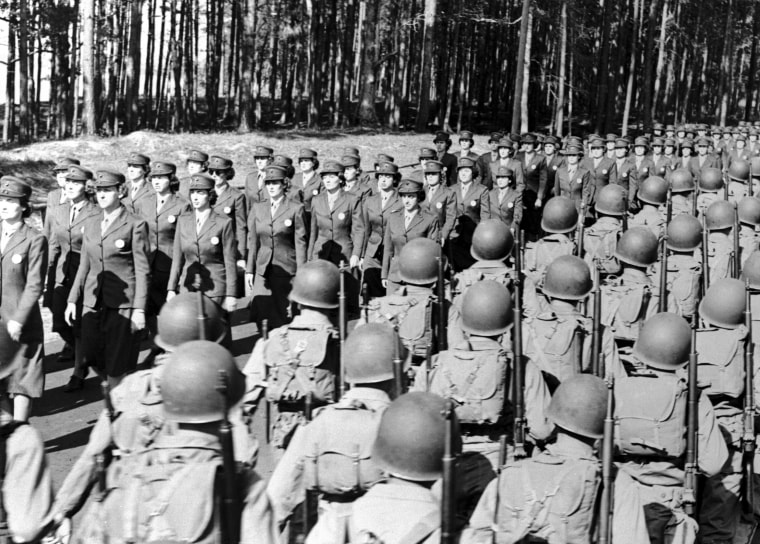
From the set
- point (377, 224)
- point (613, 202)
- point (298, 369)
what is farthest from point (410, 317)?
point (613, 202)

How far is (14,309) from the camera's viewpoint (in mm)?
7996

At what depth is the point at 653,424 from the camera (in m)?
5.73

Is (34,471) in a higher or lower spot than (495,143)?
lower

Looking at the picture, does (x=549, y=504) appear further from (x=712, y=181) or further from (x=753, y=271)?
(x=712, y=181)

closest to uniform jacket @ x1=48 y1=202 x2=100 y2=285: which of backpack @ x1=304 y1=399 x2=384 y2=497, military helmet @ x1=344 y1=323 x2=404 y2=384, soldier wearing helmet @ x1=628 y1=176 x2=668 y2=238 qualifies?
military helmet @ x1=344 y1=323 x2=404 y2=384

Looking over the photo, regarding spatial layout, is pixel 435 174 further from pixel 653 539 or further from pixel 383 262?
pixel 653 539

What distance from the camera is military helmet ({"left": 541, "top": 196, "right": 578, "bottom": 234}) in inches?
438

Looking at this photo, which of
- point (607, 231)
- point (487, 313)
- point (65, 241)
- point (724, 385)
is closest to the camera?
point (487, 313)

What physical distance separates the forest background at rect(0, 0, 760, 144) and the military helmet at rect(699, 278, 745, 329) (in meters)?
21.5

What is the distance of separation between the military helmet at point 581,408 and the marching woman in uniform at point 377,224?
268 inches

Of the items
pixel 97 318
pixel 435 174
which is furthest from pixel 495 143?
pixel 97 318

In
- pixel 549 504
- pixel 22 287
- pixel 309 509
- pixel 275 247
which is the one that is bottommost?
pixel 309 509

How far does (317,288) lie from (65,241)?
13.9ft

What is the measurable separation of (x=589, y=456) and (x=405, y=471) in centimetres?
134
